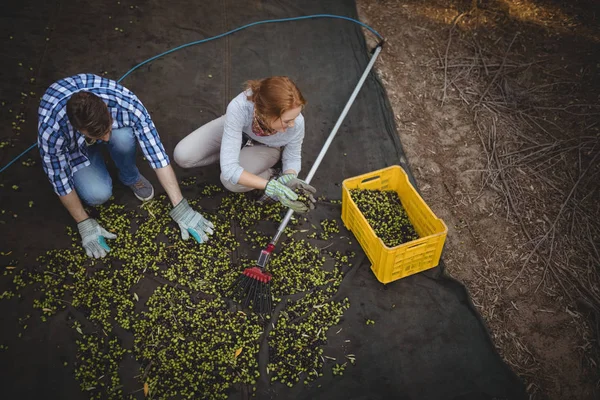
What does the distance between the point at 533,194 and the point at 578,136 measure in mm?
715

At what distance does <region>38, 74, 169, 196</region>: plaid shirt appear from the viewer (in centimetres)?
277

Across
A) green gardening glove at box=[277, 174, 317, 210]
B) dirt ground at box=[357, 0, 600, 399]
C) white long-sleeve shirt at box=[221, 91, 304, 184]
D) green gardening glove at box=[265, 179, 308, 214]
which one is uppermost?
white long-sleeve shirt at box=[221, 91, 304, 184]

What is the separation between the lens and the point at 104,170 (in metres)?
3.42

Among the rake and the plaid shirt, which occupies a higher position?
the plaid shirt

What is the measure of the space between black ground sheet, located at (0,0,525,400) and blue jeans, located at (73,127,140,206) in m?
0.19

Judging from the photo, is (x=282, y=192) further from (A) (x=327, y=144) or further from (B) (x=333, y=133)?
(B) (x=333, y=133)

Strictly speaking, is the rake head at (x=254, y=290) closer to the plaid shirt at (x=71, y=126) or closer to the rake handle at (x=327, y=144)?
the rake handle at (x=327, y=144)

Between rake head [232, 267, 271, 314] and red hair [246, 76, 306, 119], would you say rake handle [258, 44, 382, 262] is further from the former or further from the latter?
red hair [246, 76, 306, 119]

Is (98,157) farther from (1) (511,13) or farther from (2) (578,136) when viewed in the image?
(1) (511,13)

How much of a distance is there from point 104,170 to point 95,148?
17 centimetres

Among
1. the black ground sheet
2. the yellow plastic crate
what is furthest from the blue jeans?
the yellow plastic crate

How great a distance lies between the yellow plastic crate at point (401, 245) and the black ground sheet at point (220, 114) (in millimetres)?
116

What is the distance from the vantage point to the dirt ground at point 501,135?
3.09 meters

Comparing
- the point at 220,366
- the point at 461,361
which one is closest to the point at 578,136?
the point at 461,361
